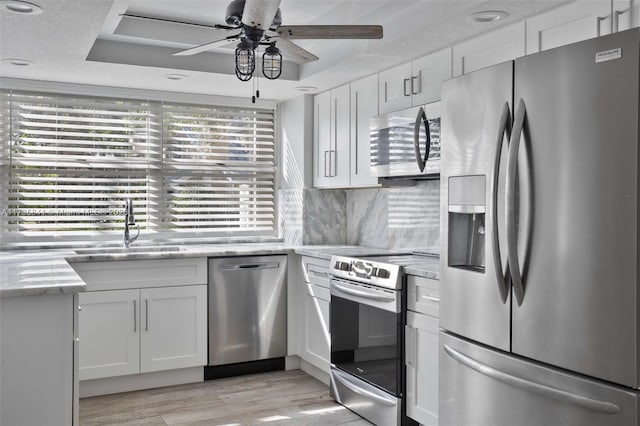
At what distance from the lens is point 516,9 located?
2.61m

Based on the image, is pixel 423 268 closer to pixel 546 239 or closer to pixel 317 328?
pixel 546 239

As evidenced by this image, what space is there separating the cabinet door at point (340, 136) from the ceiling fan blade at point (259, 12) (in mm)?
2010

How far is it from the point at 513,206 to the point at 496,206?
9cm

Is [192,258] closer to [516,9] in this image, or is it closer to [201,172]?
[201,172]

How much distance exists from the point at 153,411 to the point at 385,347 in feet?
5.01

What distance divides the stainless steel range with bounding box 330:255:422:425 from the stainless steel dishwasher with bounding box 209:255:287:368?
2.40 ft

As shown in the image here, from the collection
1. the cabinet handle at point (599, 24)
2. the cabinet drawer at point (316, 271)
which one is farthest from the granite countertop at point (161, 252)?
the cabinet handle at point (599, 24)

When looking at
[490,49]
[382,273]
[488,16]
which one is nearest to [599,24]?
[488,16]

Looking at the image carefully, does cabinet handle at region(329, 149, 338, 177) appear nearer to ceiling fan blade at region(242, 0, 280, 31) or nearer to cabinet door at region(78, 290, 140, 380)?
Result: cabinet door at region(78, 290, 140, 380)

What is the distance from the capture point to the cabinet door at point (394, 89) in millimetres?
3600

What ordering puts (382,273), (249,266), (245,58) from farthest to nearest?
1. (249,266)
2. (382,273)
3. (245,58)

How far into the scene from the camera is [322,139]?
4.68 meters

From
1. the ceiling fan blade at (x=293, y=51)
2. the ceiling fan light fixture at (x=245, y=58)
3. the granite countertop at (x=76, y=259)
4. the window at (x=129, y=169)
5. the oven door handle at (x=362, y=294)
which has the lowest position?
the oven door handle at (x=362, y=294)

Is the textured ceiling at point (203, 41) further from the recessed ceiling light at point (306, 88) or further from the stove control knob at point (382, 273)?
the stove control knob at point (382, 273)
